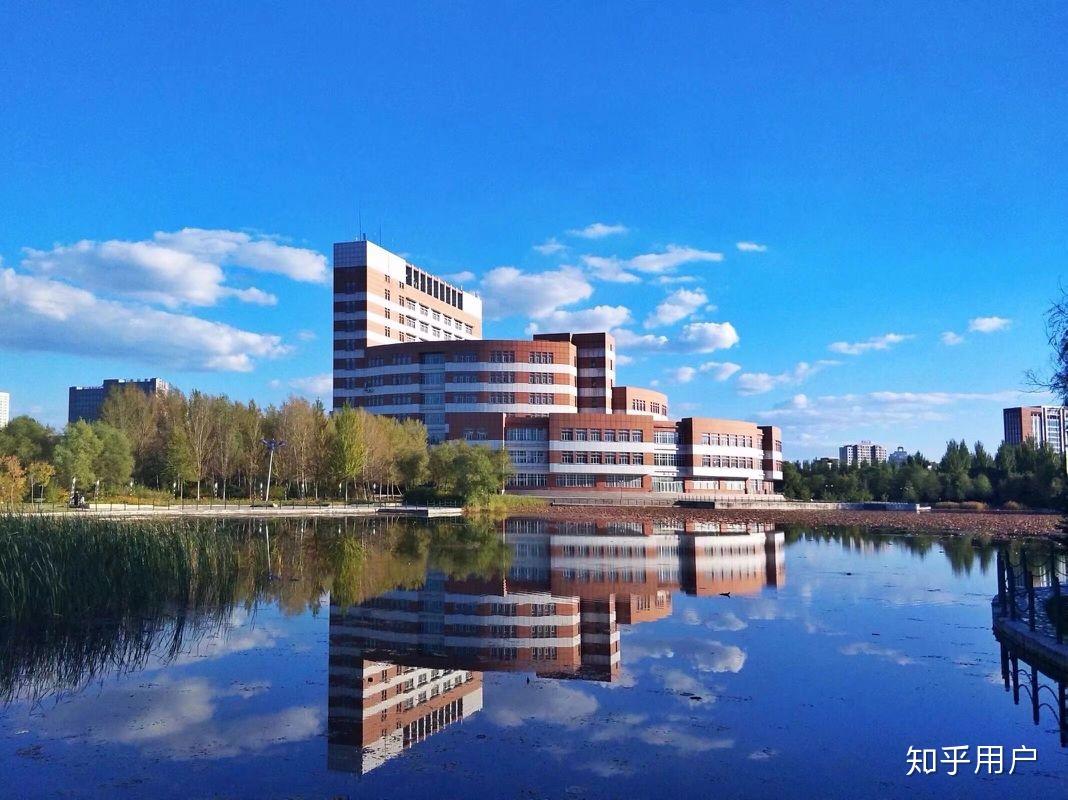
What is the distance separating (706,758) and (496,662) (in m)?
4.85

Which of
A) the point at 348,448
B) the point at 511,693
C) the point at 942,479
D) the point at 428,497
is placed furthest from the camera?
the point at 942,479

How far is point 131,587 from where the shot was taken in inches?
702

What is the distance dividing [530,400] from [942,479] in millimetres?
57943

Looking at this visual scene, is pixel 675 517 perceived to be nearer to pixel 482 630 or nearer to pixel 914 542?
pixel 914 542

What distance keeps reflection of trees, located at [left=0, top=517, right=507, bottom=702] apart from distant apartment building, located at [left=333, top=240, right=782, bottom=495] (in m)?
60.4

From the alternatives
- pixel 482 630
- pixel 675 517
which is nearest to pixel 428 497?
pixel 675 517

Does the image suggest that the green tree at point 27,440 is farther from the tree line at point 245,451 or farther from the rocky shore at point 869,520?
the rocky shore at point 869,520

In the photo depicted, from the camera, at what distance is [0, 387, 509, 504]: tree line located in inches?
2343

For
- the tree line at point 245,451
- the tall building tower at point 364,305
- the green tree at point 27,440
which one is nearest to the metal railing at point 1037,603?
the tree line at point 245,451

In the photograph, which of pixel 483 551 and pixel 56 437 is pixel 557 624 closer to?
pixel 483 551

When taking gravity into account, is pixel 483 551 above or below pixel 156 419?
below

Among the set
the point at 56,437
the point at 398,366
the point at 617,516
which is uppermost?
the point at 398,366

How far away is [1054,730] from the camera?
961cm

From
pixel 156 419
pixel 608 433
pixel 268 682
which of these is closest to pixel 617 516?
pixel 608 433
